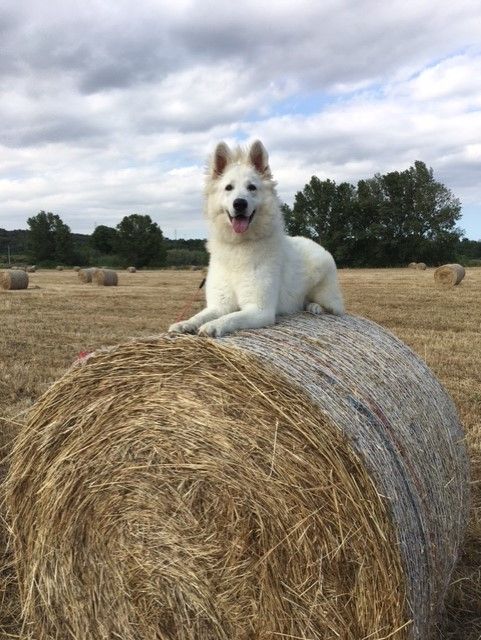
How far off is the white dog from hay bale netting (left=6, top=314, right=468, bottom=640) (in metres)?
→ 0.47

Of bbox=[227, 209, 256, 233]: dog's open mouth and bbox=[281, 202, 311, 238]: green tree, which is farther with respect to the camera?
bbox=[281, 202, 311, 238]: green tree

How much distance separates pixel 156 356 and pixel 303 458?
84cm

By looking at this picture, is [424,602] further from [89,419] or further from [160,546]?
[89,419]

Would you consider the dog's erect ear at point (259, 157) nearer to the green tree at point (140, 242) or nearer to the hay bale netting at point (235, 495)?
the hay bale netting at point (235, 495)

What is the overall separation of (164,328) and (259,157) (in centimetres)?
751

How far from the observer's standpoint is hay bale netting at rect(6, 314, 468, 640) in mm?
2609

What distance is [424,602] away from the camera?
271 centimetres

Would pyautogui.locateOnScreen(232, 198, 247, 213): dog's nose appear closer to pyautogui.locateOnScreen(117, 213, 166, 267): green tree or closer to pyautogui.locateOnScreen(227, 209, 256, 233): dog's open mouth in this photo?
pyautogui.locateOnScreen(227, 209, 256, 233): dog's open mouth

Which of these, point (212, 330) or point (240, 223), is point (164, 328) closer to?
point (240, 223)

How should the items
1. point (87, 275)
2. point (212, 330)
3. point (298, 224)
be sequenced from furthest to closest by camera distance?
point (298, 224) → point (87, 275) → point (212, 330)

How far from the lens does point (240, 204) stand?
3818 mm

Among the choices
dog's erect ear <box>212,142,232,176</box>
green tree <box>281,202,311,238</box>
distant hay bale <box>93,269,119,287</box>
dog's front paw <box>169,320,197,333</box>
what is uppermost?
green tree <box>281,202,311,238</box>

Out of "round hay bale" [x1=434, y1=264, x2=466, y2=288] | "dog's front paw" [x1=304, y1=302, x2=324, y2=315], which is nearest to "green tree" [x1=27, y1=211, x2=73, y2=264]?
"round hay bale" [x1=434, y1=264, x2=466, y2=288]

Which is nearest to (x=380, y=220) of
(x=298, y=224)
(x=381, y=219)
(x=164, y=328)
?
(x=381, y=219)
